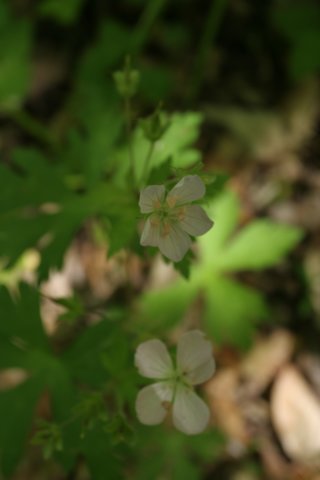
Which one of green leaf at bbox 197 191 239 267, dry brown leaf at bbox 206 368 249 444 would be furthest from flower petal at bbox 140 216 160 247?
dry brown leaf at bbox 206 368 249 444

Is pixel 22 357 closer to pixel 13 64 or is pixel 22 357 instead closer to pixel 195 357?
pixel 195 357

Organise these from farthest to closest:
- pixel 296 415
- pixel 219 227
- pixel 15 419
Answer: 1. pixel 219 227
2. pixel 296 415
3. pixel 15 419

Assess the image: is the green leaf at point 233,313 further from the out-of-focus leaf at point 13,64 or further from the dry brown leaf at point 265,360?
the out-of-focus leaf at point 13,64

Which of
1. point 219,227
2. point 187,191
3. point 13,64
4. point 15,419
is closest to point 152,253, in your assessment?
point 187,191

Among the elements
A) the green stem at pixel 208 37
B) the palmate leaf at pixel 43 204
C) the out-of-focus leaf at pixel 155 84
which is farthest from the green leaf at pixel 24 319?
the green stem at pixel 208 37

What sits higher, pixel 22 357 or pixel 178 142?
pixel 178 142

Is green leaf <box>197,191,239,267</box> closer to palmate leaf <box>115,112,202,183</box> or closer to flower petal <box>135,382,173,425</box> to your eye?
palmate leaf <box>115,112,202,183</box>
